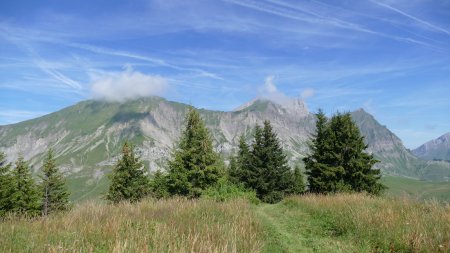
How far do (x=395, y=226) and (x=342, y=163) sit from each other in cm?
3167

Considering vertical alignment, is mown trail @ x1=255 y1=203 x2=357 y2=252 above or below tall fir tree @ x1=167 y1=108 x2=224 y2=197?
below

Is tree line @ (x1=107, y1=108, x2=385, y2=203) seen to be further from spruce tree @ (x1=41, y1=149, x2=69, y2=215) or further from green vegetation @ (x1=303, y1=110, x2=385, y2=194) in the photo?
spruce tree @ (x1=41, y1=149, x2=69, y2=215)

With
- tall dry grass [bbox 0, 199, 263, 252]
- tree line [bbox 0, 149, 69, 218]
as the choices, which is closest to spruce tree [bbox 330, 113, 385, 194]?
tall dry grass [bbox 0, 199, 263, 252]

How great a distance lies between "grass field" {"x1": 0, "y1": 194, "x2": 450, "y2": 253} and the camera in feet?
24.1

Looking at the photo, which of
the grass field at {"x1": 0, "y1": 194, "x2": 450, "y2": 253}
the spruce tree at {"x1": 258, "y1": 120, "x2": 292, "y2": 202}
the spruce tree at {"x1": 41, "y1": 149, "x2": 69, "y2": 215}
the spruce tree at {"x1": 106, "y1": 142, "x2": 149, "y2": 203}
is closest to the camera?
the grass field at {"x1": 0, "y1": 194, "x2": 450, "y2": 253}

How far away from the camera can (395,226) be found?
10.6 metres

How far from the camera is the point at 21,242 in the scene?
298 inches

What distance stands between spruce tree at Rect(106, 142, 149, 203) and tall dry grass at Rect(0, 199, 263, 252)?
113 ft

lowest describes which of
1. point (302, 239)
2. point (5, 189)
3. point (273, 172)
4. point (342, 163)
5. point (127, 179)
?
point (302, 239)

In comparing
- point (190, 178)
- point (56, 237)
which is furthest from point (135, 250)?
point (190, 178)

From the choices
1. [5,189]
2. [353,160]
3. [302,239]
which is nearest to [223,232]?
[302,239]

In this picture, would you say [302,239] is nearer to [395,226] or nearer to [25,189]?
[395,226]

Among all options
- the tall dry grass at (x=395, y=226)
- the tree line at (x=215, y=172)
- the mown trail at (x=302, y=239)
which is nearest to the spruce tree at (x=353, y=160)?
the tree line at (x=215, y=172)

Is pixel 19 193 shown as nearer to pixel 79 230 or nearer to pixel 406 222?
pixel 79 230
